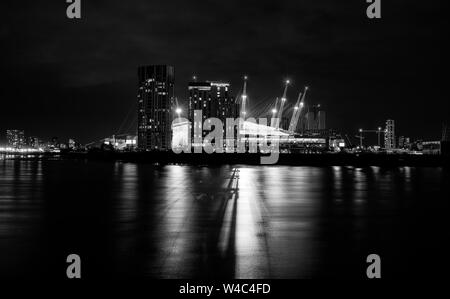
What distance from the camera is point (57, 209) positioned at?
19.0m

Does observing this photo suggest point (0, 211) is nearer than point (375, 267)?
No

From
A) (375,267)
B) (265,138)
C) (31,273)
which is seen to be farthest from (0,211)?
(265,138)

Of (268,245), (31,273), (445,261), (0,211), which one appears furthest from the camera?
(0,211)

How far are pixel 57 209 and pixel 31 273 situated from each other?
10068 mm

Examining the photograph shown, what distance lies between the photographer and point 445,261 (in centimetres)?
1041

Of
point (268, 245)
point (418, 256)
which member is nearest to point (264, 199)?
point (268, 245)

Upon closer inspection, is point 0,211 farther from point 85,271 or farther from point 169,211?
point 85,271

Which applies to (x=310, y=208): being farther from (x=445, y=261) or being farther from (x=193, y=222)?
(x=445, y=261)

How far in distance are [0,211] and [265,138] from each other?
154 meters

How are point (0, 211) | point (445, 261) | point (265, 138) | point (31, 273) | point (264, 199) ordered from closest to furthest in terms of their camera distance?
1. point (31, 273)
2. point (445, 261)
3. point (0, 211)
4. point (264, 199)
5. point (265, 138)

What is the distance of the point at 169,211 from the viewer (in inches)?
730

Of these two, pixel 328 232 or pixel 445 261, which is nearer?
pixel 445 261

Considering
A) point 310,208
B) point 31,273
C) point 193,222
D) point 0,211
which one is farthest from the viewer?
point 310,208

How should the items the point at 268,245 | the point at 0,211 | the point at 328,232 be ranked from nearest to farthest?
the point at 268,245 < the point at 328,232 < the point at 0,211
